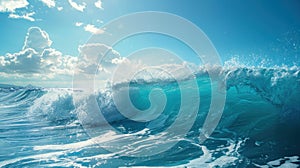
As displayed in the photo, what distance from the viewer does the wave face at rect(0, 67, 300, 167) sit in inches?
264

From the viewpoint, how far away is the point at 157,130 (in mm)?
10648

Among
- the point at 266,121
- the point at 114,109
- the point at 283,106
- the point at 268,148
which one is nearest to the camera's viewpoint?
the point at 268,148

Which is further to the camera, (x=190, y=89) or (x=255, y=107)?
(x=190, y=89)

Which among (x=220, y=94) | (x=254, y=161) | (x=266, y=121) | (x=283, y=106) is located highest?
(x=220, y=94)

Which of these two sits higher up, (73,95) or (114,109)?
(73,95)

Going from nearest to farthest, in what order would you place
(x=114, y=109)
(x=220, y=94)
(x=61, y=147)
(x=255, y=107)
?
(x=61, y=147), (x=255, y=107), (x=114, y=109), (x=220, y=94)

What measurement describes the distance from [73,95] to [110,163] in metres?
11.3

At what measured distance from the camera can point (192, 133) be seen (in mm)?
9719

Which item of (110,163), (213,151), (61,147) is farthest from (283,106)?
(61,147)

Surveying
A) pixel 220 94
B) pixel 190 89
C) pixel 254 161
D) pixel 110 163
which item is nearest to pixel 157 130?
pixel 110 163

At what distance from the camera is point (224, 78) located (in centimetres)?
1412

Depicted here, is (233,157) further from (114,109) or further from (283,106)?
(114,109)

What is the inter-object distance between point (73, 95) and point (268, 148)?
13.8 m

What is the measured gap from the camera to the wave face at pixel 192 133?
22.0 feet
